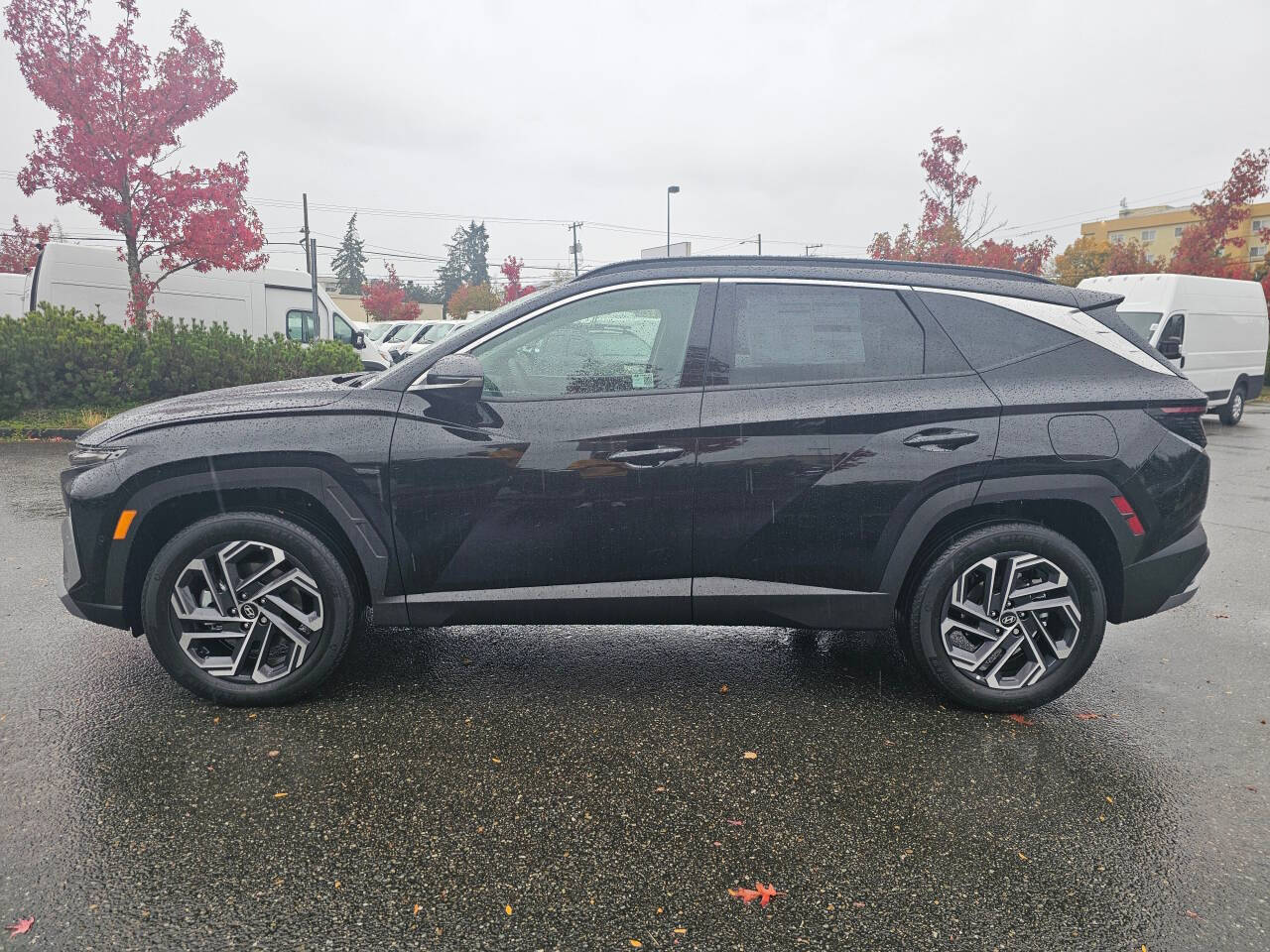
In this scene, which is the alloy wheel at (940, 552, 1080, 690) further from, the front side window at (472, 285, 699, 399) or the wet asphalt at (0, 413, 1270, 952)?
the front side window at (472, 285, 699, 399)

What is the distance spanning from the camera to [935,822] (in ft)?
9.13

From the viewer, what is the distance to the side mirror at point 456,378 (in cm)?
340

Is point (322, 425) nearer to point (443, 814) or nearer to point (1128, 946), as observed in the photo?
point (443, 814)

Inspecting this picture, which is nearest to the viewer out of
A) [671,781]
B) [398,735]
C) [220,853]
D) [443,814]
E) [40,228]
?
[220,853]

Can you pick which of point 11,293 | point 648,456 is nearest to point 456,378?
point 648,456

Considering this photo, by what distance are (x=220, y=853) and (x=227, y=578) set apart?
121cm

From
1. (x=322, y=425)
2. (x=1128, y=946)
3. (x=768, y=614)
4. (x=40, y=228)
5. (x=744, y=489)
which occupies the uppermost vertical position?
(x=40, y=228)

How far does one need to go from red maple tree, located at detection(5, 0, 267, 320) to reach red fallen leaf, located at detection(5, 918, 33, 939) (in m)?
15.7

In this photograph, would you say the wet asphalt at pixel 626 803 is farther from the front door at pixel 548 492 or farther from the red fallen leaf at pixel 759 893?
the front door at pixel 548 492

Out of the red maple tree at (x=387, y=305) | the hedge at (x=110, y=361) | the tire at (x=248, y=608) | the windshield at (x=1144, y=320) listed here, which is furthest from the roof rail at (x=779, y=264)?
the red maple tree at (x=387, y=305)

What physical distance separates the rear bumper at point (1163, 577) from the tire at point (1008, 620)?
129 millimetres

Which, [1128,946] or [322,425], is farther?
[322,425]

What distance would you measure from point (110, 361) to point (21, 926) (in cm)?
1277

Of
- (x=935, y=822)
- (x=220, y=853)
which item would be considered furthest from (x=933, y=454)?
(x=220, y=853)
